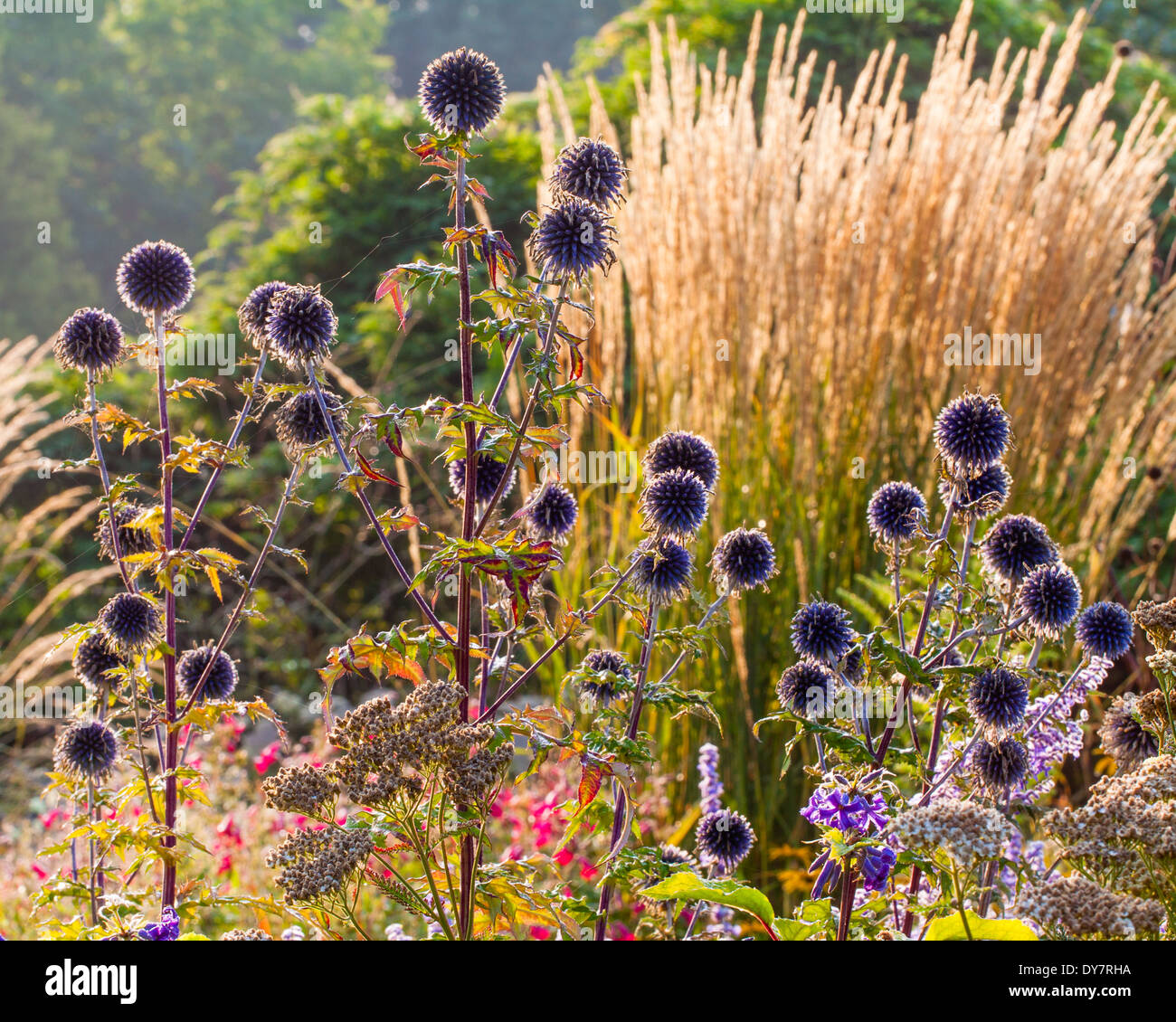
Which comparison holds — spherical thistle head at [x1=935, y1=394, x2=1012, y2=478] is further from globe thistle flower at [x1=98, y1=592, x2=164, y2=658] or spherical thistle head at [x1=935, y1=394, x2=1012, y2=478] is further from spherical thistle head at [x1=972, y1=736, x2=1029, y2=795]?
globe thistle flower at [x1=98, y1=592, x2=164, y2=658]

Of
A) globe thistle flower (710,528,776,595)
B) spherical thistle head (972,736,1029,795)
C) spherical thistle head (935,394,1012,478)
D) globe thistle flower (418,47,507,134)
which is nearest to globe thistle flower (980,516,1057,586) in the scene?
spherical thistle head (935,394,1012,478)

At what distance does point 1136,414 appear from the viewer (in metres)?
4.47

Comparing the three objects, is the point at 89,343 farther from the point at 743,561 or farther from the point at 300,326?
the point at 743,561

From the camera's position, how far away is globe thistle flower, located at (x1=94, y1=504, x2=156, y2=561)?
214 cm

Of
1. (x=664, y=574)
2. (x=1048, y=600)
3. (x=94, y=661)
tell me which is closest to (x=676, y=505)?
(x=664, y=574)

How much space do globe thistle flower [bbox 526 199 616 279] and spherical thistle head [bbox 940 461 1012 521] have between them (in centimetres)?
86


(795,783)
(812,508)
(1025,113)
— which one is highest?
(1025,113)

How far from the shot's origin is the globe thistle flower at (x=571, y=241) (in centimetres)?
197

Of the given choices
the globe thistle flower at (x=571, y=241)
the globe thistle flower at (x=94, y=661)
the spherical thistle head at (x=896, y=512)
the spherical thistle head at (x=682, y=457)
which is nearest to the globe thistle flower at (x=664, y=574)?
the spherical thistle head at (x=682, y=457)

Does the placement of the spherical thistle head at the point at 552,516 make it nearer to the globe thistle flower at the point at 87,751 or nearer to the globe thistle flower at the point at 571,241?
the globe thistle flower at the point at 571,241

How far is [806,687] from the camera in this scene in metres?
2.22
